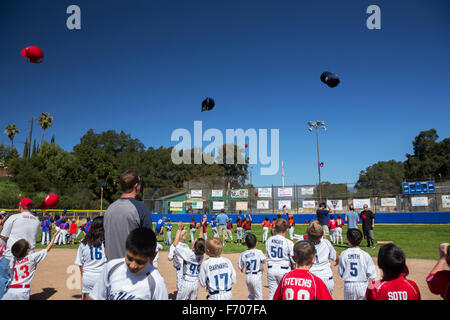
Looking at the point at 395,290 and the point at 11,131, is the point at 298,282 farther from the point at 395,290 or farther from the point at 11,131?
the point at 11,131

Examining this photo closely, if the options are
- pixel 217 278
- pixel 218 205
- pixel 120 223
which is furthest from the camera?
pixel 218 205

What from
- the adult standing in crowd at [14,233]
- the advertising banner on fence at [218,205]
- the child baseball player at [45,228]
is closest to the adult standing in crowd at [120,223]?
the adult standing in crowd at [14,233]

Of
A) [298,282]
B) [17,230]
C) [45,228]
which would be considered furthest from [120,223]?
[45,228]

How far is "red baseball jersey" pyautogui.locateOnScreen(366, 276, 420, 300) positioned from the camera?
2.61 m

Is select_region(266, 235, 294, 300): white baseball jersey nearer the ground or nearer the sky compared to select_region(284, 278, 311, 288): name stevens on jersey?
nearer the ground

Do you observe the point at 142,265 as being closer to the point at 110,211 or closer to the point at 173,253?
the point at 110,211

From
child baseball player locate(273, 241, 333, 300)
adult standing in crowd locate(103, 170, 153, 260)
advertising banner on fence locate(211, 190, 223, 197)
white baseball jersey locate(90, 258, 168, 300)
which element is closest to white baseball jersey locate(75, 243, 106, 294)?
adult standing in crowd locate(103, 170, 153, 260)

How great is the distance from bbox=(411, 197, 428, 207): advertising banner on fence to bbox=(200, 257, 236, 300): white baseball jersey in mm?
35632

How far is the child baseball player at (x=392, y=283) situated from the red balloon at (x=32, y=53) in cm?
1079

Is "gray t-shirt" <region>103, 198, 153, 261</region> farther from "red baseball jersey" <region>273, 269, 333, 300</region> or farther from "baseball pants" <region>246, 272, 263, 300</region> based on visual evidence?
"baseball pants" <region>246, 272, 263, 300</region>

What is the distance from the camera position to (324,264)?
4.70 m

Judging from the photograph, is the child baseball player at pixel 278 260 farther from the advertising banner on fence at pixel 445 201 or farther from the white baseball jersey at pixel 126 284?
the advertising banner on fence at pixel 445 201

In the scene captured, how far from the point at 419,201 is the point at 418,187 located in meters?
1.70
